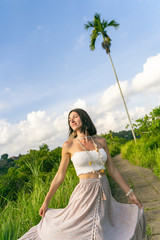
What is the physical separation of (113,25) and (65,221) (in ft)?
54.8

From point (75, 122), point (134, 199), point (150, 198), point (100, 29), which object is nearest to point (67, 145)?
point (75, 122)

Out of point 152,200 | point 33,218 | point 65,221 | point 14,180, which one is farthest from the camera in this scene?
point 14,180

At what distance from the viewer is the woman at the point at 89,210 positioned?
1.60 m

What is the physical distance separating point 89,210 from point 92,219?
71 mm

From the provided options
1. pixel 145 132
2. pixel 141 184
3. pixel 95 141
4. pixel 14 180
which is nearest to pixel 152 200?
pixel 141 184

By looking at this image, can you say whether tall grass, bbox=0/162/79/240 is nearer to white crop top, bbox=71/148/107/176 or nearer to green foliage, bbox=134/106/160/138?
white crop top, bbox=71/148/107/176

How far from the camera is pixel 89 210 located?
1.67 m

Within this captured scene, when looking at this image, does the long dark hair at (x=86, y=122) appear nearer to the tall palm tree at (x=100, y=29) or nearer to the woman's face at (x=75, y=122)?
the woman's face at (x=75, y=122)

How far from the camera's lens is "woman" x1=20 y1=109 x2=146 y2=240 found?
1602mm

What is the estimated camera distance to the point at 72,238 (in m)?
1.56

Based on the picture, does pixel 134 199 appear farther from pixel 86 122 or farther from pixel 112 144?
pixel 112 144

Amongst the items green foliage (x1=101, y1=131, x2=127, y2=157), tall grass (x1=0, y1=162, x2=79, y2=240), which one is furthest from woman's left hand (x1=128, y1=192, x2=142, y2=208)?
green foliage (x1=101, y1=131, x2=127, y2=157)

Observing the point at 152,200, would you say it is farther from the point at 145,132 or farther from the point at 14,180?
the point at 145,132

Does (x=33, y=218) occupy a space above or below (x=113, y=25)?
below
